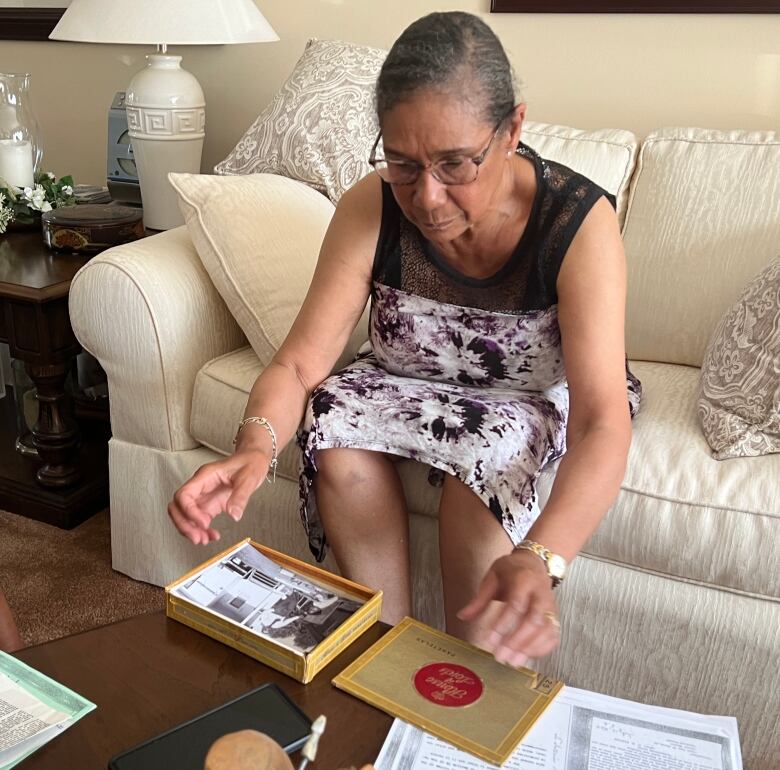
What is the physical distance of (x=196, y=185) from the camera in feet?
5.79

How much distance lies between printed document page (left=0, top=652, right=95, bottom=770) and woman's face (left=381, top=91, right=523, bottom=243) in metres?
0.69

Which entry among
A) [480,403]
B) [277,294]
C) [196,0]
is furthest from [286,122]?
[480,403]

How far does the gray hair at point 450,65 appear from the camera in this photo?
1076 mm

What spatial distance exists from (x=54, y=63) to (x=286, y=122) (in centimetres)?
127

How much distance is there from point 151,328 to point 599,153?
1.00m

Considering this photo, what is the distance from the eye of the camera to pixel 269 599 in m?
1.09

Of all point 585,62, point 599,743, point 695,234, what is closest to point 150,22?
point 585,62

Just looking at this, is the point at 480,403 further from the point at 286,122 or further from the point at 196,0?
the point at 196,0

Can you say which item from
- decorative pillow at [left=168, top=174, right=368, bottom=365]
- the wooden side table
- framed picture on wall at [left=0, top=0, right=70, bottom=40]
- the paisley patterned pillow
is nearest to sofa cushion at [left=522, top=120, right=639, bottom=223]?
the paisley patterned pillow

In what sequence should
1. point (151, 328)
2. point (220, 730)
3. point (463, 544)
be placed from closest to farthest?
point (220, 730) < point (463, 544) < point (151, 328)

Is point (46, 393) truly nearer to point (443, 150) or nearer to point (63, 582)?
point (63, 582)

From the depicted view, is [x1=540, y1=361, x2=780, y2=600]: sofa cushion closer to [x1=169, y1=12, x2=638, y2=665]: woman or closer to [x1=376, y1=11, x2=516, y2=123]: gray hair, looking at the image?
[x1=169, y1=12, x2=638, y2=665]: woman

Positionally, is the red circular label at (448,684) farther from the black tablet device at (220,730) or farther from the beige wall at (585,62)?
the beige wall at (585,62)

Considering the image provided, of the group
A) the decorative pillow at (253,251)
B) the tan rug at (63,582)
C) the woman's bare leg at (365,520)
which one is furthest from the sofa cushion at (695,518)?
the tan rug at (63,582)
